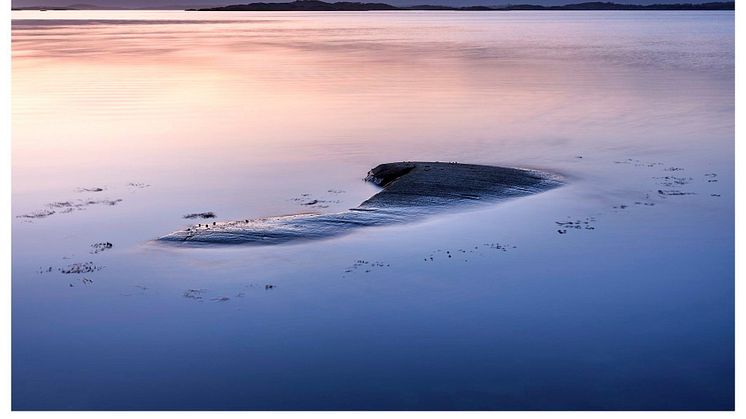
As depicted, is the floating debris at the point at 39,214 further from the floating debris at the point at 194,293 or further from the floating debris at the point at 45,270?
the floating debris at the point at 194,293

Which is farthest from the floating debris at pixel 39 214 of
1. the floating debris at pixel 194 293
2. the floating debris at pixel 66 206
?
the floating debris at pixel 194 293

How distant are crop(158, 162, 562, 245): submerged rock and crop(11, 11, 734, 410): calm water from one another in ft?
1.35

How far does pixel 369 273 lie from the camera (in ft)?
35.6

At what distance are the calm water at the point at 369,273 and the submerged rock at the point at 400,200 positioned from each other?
0.41 meters

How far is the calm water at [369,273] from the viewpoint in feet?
25.4

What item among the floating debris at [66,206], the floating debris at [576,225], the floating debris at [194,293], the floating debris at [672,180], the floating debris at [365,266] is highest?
the floating debris at [672,180]

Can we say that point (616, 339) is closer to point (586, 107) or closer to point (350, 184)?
point (350, 184)

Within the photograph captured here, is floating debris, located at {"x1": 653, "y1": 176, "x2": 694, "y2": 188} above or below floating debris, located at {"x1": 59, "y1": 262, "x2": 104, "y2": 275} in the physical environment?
above

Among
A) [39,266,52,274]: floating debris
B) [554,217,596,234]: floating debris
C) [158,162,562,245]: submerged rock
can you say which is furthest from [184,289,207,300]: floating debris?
A: [554,217,596,234]: floating debris

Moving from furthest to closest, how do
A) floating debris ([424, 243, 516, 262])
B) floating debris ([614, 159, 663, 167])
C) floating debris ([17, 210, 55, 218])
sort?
floating debris ([614, 159, 663, 167]), floating debris ([17, 210, 55, 218]), floating debris ([424, 243, 516, 262])

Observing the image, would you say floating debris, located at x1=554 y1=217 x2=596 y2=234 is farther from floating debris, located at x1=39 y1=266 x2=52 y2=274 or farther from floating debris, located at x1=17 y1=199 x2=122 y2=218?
floating debris, located at x1=17 y1=199 x2=122 y2=218

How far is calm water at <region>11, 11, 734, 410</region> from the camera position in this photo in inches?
305

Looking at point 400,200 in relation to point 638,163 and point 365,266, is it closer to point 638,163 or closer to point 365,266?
point 365,266
